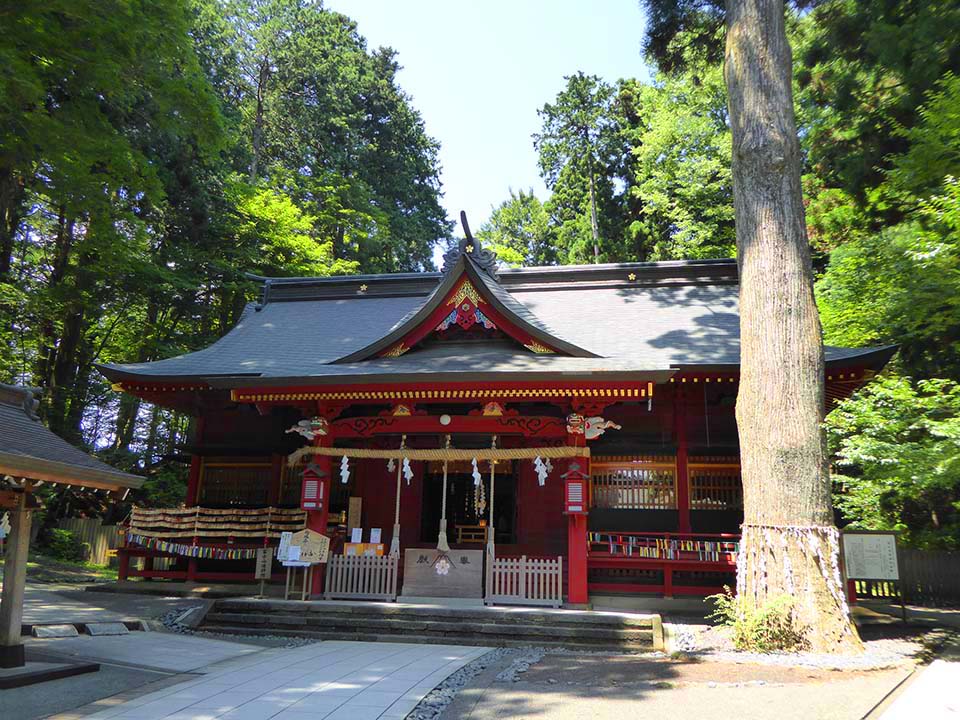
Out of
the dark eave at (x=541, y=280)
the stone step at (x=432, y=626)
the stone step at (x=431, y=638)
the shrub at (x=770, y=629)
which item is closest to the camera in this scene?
the shrub at (x=770, y=629)

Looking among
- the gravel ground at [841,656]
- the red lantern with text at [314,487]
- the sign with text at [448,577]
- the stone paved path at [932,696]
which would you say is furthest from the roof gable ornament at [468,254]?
the stone paved path at [932,696]

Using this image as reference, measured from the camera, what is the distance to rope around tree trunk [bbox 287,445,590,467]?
10.6 meters

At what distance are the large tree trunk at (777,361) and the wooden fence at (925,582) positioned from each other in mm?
7437

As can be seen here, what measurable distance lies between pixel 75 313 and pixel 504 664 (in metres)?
18.6

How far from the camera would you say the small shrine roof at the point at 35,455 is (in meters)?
5.84

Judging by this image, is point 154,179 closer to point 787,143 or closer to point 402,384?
point 402,384

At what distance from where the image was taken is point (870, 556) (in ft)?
30.0

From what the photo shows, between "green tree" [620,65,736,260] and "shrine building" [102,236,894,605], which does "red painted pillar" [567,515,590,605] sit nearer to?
"shrine building" [102,236,894,605]

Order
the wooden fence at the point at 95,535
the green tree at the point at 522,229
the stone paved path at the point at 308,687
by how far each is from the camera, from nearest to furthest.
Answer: the stone paved path at the point at 308,687, the wooden fence at the point at 95,535, the green tree at the point at 522,229

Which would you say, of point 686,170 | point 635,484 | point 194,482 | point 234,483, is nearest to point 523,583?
point 635,484

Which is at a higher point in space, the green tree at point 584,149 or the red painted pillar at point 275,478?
the green tree at point 584,149

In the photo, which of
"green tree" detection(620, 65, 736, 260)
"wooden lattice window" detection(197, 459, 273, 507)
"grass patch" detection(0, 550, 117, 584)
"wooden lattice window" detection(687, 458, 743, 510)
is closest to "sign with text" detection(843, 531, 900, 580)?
"wooden lattice window" detection(687, 458, 743, 510)

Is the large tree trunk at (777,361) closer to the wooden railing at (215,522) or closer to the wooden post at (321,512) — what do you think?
the wooden post at (321,512)

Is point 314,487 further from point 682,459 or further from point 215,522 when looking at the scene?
point 682,459
